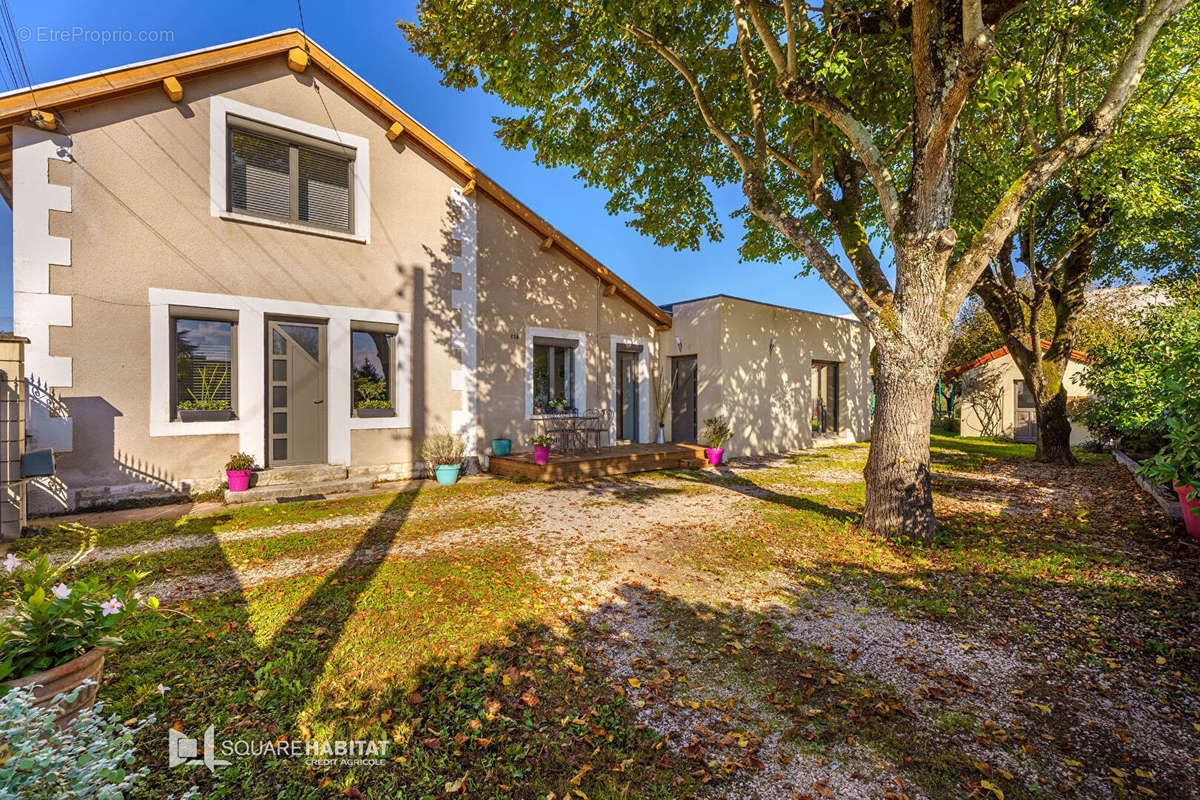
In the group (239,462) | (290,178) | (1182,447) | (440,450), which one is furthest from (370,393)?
(1182,447)

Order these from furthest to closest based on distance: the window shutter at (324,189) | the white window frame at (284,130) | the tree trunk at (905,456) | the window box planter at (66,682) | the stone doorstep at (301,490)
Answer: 1. the window shutter at (324,189)
2. the white window frame at (284,130)
3. the stone doorstep at (301,490)
4. the tree trunk at (905,456)
5. the window box planter at (66,682)

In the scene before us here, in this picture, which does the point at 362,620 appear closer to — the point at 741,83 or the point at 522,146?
the point at 522,146

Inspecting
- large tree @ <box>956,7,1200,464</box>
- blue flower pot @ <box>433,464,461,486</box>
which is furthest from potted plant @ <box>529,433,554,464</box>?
large tree @ <box>956,7,1200,464</box>

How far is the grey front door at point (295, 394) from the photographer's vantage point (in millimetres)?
8055

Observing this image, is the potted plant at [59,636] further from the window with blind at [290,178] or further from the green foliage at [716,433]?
the green foliage at [716,433]

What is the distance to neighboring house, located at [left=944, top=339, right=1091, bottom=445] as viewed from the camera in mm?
18922

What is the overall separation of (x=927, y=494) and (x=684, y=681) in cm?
Answer: 433

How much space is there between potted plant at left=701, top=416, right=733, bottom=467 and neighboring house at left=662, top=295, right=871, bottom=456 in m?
0.44

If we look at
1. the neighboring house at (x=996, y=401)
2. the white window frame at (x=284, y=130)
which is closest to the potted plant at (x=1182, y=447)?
the white window frame at (x=284, y=130)

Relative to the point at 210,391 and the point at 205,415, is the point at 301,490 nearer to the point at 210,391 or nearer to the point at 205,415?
the point at 205,415

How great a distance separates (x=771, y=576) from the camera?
15.2ft

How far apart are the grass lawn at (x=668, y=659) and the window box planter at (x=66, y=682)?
27.3 inches

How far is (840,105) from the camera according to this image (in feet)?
18.1

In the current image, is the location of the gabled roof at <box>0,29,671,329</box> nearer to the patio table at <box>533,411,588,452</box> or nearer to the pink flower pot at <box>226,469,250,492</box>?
the patio table at <box>533,411,588,452</box>
